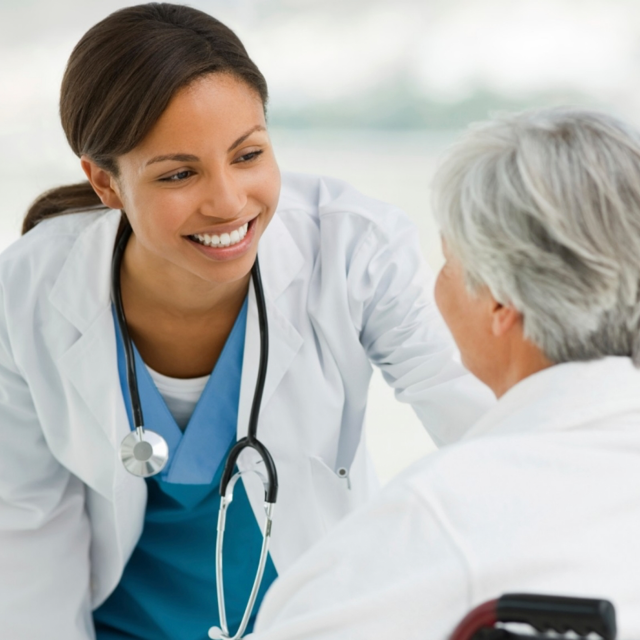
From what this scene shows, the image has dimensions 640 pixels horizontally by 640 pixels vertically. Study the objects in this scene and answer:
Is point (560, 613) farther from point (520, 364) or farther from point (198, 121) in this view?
point (198, 121)

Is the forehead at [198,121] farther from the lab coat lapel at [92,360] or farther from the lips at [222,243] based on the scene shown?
the lab coat lapel at [92,360]

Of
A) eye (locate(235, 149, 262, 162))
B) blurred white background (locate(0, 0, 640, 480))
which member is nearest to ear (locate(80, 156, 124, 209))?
eye (locate(235, 149, 262, 162))

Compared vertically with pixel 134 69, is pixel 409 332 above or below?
below

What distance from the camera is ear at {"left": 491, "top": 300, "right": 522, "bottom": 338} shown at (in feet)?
3.11

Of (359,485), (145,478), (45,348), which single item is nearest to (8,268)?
(45,348)

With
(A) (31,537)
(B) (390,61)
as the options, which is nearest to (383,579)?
(A) (31,537)

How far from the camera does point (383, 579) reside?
2.67 ft

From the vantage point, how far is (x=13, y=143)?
5.03 metres

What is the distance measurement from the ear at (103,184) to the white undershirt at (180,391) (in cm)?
29

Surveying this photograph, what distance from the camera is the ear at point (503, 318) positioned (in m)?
0.95

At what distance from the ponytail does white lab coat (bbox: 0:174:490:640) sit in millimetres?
40

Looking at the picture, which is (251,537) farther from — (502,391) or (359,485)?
(502,391)

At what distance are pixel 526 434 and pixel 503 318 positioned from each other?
152 mm

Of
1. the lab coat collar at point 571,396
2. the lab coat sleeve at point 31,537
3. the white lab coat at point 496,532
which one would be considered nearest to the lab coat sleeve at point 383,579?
the white lab coat at point 496,532
